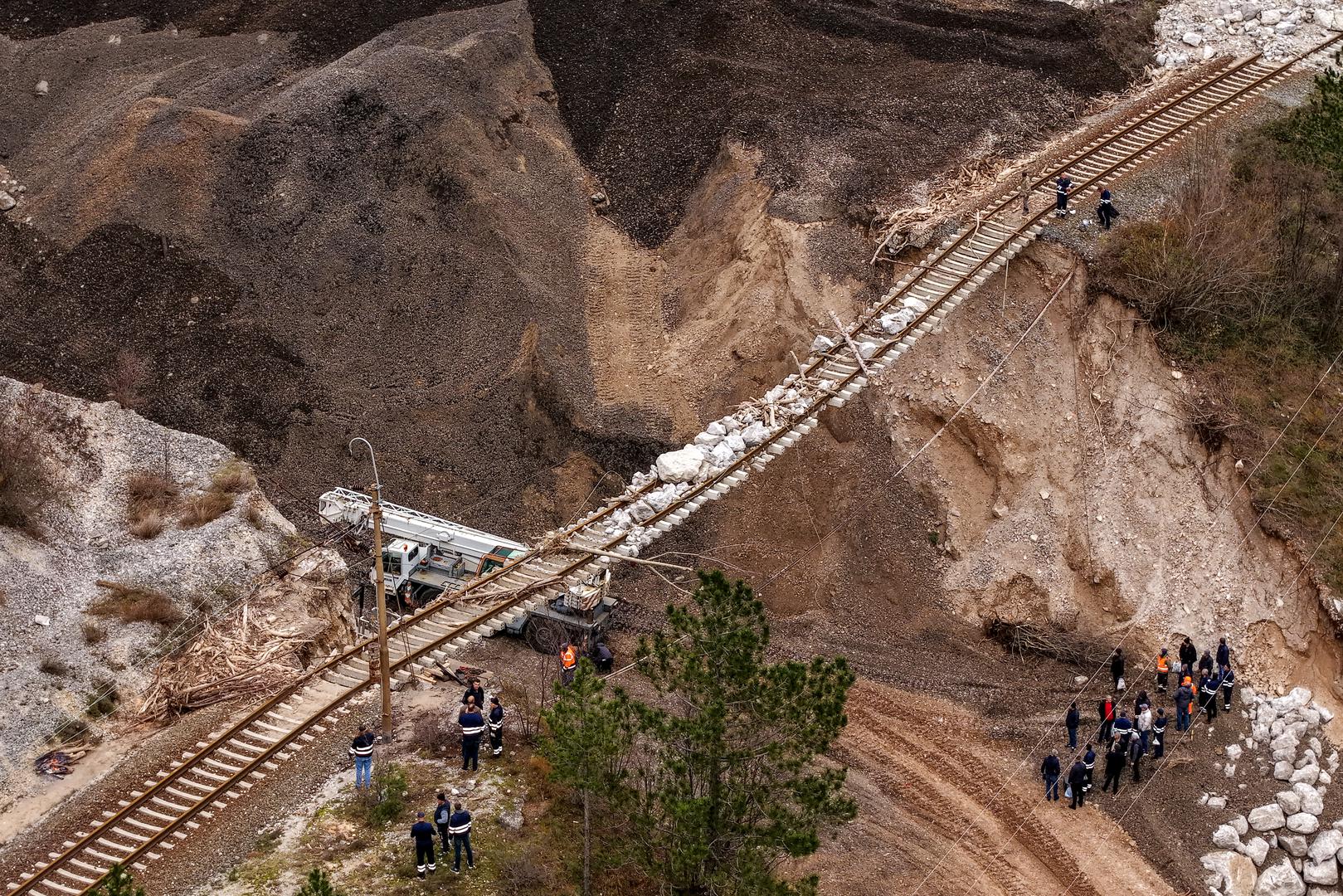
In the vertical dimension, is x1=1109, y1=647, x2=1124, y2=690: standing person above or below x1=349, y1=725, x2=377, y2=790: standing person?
below

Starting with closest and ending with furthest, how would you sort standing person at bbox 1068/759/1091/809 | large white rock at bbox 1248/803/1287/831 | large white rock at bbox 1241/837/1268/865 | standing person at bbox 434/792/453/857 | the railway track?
the railway track → standing person at bbox 434/792/453/857 → large white rock at bbox 1241/837/1268/865 → standing person at bbox 1068/759/1091/809 → large white rock at bbox 1248/803/1287/831

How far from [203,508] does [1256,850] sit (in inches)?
873

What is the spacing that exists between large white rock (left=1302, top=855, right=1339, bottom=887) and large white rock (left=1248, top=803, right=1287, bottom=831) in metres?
0.96

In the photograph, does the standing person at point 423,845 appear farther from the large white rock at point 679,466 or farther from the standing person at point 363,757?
the large white rock at point 679,466

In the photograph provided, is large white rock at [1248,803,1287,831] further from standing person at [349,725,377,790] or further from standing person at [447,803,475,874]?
standing person at [349,725,377,790]

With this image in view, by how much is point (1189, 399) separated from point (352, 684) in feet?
64.6

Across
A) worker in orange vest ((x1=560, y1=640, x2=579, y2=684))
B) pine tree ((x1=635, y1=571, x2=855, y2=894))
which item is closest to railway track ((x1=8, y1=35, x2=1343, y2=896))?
worker in orange vest ((x1=560, y1=640, x2=579, y2=684))

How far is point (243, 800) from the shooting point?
27.1 m

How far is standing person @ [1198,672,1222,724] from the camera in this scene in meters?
32.9

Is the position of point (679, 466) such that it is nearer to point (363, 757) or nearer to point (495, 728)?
point (495, 728)

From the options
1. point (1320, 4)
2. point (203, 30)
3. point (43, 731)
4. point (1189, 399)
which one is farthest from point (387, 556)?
point (1320, 4)

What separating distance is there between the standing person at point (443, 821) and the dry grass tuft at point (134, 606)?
26.5 ft

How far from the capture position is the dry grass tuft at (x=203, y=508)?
112 feet

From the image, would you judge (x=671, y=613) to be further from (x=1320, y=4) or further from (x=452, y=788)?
(x=1320, y=4)
